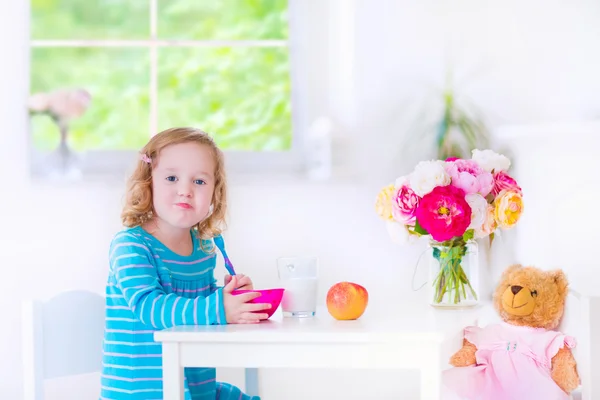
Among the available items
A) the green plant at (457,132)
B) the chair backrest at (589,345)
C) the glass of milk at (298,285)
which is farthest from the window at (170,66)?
the chair backrest at (589,345)

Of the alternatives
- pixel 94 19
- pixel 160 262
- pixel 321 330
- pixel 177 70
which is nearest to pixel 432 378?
pixel 321 330

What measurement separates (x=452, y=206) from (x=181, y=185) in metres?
0.53

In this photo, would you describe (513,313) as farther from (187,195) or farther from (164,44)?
(164,44)

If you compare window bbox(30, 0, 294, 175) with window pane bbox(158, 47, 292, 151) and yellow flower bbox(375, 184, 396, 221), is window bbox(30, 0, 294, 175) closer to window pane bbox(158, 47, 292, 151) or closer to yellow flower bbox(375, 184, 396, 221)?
window pane bbox(158, 47, 292, 151)

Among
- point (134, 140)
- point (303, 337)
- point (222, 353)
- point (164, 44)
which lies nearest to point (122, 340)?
point (222, 353)

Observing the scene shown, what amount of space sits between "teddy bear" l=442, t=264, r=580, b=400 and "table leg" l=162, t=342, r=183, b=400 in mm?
642

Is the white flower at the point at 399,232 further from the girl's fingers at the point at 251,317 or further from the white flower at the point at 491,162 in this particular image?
the girl's fingers at the point at 251,317

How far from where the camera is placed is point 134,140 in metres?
2.15

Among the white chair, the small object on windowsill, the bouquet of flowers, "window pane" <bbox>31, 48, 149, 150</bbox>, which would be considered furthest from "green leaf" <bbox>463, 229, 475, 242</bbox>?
"window pane" <bbox>31, 48, 149, 150</bbox>

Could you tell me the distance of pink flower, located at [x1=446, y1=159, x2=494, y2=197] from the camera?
5.14ft

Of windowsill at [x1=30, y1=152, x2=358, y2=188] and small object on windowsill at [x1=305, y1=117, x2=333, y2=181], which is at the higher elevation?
small object on windowsill at [x1=305, y1=117, x2=333, y2=181]

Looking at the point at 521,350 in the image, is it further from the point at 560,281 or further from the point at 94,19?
the point at 94,19

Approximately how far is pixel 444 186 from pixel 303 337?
0.50m

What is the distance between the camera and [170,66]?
7.14 feet
